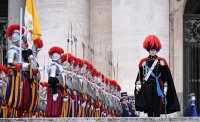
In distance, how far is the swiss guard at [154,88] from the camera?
1500cm

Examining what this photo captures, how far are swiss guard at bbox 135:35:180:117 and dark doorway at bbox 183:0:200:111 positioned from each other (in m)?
9.66

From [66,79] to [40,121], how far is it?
19.8 feet

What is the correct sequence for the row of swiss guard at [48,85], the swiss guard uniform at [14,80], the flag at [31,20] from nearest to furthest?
the swiss guard uniform at [14,80], the row of swiss guard at [48,85], the flag at [31,20]

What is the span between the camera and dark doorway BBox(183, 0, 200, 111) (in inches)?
981

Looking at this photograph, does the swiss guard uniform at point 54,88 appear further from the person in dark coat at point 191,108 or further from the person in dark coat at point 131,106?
the person in dark coat at point 191,108

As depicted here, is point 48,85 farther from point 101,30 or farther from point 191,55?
point 191,55

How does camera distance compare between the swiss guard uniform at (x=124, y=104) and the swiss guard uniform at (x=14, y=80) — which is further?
the swiss guard uniform at (x=124, y=104)

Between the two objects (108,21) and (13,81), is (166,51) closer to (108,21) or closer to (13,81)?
(108,21)

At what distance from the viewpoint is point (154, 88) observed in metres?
15.1

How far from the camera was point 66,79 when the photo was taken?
17016mm

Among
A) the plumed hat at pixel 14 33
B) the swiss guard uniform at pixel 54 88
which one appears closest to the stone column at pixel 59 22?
the swiss guard uniform at pixel 54 88

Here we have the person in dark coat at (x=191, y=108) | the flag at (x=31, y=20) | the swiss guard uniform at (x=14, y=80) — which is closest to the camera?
the swiss guard uniform at (x=14, y=80)

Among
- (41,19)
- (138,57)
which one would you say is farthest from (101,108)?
(41,19)

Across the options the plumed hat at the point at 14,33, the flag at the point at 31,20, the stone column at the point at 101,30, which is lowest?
the plumed hat at the point at 14,33
